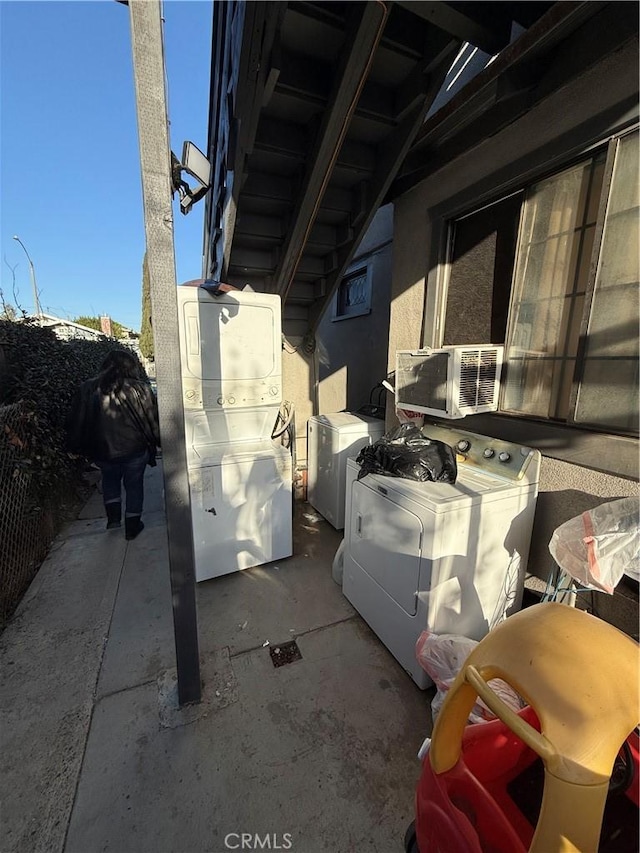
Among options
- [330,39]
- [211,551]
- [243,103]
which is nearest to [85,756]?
[211,551]

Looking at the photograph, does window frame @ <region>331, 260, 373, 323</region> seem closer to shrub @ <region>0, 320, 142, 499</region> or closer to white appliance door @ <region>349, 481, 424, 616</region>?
white appliance door @ <region>349, 481, 424, 616</region>

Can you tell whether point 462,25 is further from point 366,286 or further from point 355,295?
point 355,295

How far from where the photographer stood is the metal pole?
1171 mm

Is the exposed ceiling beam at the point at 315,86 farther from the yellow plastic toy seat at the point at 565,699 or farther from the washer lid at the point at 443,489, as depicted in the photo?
the yellow plastic toy seat at the point at 565,699

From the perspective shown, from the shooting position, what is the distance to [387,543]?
1.89m

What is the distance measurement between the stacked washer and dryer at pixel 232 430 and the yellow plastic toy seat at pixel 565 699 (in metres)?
1.95

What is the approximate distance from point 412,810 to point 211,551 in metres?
1.84

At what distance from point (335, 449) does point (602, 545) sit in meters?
Result: 2.16

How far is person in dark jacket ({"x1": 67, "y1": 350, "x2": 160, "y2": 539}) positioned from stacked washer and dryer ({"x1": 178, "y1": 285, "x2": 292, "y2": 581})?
70 centimetres

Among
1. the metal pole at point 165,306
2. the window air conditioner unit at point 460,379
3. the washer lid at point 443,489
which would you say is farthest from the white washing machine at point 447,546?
the metal pole at point 165,306

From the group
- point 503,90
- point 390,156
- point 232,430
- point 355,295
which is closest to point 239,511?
point 232,430

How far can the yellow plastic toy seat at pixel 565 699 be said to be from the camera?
0.67 metres

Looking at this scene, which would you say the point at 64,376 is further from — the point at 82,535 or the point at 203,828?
the point at 203,828

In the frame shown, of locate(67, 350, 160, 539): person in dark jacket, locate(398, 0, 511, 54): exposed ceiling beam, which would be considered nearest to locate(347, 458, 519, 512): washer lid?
locate(398, 0, 511, 54): exposed ceiling beam
